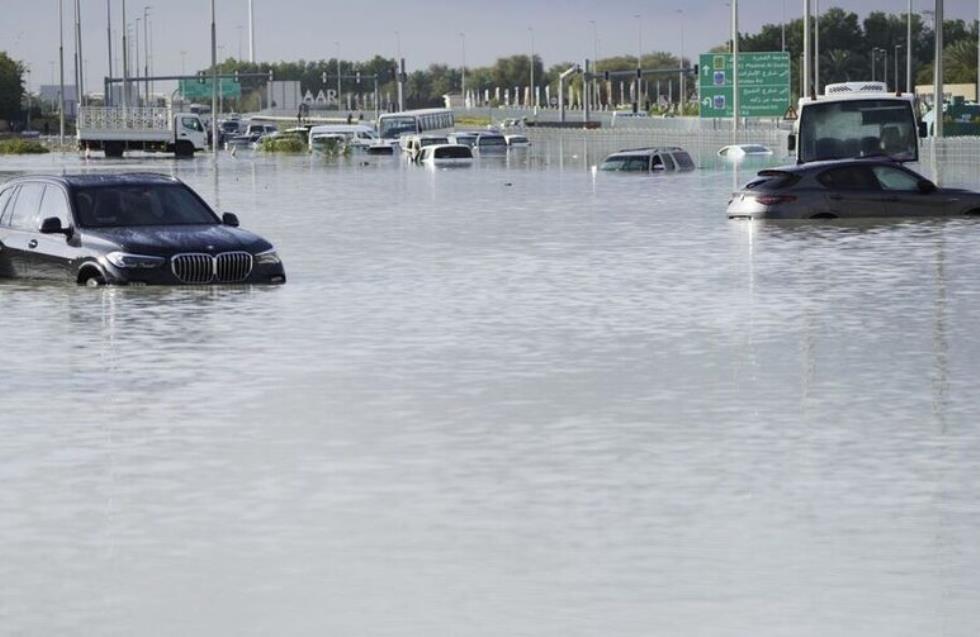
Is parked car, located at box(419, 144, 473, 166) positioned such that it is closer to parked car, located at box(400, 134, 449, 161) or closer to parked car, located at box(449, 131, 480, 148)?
parked car, located at box(400, 134, 449, 161)

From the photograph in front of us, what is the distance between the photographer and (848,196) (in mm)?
38750

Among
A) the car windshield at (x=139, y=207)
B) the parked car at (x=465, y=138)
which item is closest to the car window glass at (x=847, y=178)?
the car windshield at (x=139, y=207)

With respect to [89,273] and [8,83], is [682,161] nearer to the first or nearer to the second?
[89,273]

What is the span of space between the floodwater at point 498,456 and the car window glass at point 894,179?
12719 mm

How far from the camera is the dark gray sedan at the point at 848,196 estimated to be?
3853 cm

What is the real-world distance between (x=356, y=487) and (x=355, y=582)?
2457mm

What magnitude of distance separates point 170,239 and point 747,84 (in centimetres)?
7128

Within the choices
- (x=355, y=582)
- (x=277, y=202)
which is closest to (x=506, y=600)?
(x=355, y=582)

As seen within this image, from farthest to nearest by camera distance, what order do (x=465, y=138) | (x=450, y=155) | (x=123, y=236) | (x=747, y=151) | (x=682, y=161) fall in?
(x=465, y=138), (x=747, y=151), (x=450, y=155), (x=682, y=161), (x=123, y=236)

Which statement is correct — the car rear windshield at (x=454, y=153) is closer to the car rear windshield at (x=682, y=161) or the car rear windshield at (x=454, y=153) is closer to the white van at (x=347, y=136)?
the car rear windshield at (x=682, y=161)

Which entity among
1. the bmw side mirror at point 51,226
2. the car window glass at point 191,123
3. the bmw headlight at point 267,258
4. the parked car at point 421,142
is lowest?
the bmw headlight at point 267,258

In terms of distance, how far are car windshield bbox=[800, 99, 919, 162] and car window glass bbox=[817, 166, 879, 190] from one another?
8722 mm

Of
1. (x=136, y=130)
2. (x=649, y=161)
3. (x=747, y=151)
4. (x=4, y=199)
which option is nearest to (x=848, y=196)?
(x=4, y=199)

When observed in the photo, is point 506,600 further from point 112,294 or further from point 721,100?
point 721,100
